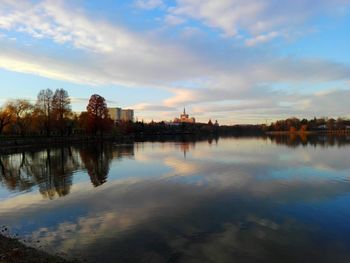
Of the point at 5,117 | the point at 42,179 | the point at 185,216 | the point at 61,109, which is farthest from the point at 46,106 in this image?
the point at 185,216

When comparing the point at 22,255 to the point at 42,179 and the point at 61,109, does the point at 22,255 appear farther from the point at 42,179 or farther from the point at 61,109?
the point at 61,109

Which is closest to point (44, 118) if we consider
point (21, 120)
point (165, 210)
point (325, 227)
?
point (21, 120)

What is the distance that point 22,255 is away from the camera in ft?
34.6

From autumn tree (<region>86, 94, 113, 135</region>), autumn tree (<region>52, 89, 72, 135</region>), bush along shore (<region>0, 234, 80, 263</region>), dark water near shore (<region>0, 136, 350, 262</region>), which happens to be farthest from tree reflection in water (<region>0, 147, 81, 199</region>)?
autumn tree (<region>86, 94, 113, 135</region>)

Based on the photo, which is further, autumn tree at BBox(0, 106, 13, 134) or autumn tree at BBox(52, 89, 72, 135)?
autumn tree at BBox(52, 89, 72, 135)

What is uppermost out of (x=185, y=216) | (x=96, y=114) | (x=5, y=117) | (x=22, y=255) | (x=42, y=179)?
(x=96, y=114)

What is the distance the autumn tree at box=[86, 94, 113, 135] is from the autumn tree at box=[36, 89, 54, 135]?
11450mm

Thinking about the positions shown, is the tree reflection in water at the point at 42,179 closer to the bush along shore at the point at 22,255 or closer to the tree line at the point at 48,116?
the bush along shore at the point at 22,255

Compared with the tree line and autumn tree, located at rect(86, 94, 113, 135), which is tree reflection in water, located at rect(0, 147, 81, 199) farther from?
autumn tree, located at rect(86, 94, 113, 135)

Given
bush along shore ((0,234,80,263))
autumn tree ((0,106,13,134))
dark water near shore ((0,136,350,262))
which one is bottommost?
dark water near shore ((0,136,350,262))

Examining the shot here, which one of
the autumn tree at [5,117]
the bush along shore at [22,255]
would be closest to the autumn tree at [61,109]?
the autumn tree at [5,117]

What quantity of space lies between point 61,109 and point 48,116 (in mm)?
4923

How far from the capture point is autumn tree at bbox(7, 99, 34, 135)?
89.6 meters

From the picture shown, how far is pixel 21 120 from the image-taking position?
3551 inches
